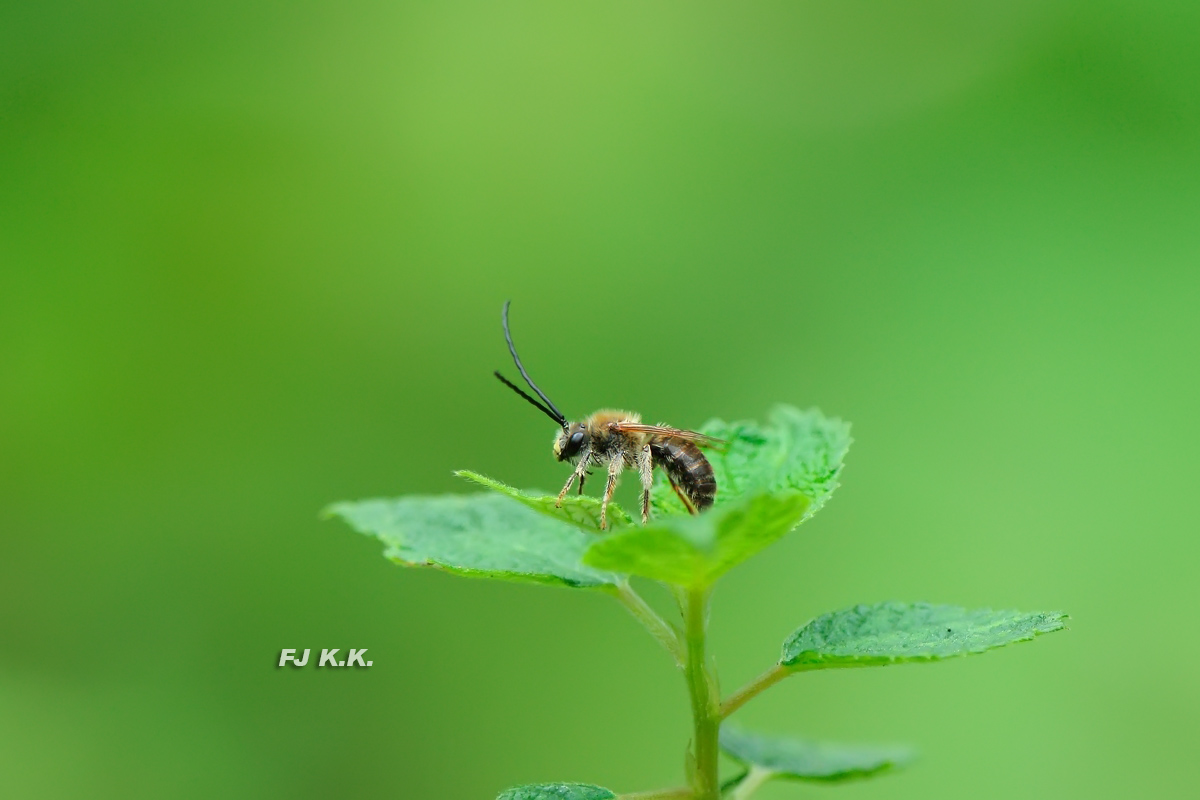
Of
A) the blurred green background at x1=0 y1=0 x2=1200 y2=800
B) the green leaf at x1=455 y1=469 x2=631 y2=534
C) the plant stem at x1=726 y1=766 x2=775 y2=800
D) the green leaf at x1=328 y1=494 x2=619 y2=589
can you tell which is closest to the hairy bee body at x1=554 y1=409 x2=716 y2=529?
the green leaf at x1=328 y1=494 x2=619 y2=589

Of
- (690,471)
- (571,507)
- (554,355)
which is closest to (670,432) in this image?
(690,471)

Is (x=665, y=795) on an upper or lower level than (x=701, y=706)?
lower

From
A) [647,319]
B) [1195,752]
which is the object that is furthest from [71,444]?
[1195,752]

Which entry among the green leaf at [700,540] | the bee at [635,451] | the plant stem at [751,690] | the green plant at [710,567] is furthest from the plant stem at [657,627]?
the bee at [635,451]

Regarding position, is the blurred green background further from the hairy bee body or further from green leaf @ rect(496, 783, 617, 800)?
green leaf @ rect(496, 783, 617, 800)

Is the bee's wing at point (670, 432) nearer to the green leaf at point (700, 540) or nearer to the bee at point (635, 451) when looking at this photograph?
the bee at point (635, 451)

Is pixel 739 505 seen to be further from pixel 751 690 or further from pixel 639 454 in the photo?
pixel 639 454
